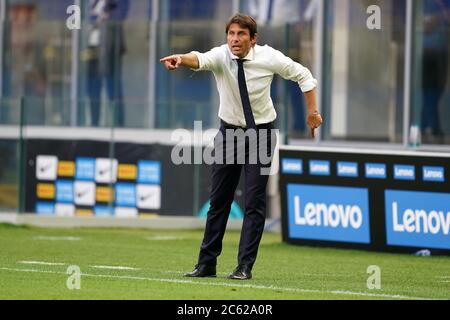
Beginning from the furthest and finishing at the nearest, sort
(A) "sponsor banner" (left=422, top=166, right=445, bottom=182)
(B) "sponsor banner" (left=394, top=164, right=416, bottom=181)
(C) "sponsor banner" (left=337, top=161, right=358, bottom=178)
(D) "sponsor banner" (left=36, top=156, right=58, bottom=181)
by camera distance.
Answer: (D) "sponsor banner" (left=36, top=156, right=58, bottom=181) < (C) "sponsor banner" (left=337, top=161, right=358, bottom=178) < (B) "sponsor banner" (left=394, top=164, right=416, bottom=181) < (A) "sponsor banner" (left=422, top=166, right=445, bottom=182)

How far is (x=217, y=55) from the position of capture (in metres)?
10.9

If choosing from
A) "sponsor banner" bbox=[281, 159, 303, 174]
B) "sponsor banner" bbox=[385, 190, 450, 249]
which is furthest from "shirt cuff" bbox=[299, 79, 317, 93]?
"sponsor banner" bbox=[281, 159, 303, 174]

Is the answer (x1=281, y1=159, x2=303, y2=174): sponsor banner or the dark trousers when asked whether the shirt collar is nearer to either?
the dark trousers

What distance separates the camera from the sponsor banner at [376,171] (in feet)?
52.0

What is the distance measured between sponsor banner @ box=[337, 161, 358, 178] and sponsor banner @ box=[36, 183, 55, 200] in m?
5.95

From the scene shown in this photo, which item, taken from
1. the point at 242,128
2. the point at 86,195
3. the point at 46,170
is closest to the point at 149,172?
the point at 86,195

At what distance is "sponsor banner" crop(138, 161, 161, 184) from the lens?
67.1ft

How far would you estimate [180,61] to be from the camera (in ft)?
34.5

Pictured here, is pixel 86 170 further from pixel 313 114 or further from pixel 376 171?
pixel 313 114

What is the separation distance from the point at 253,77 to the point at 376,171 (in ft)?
17.5

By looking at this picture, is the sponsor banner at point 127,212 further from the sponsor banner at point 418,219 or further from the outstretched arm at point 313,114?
the outstretched arm at point 313,114

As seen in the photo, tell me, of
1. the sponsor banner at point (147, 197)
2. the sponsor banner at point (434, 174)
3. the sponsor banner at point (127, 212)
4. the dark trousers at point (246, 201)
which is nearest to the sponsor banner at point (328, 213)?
the sponsor banner at point (434, 174)

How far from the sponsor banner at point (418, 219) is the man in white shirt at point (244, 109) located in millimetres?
4658
